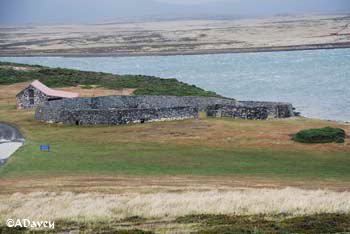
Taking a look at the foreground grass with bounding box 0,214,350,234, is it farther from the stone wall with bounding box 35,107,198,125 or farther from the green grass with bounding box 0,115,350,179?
the stone wall with bounding box 35,107,198,125

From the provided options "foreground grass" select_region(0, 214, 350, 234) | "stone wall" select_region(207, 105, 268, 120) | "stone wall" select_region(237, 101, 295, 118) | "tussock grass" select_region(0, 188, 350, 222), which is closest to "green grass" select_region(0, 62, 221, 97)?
"stone wall" select_region(237, 101, 295, 118)

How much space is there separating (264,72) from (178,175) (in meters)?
57.6

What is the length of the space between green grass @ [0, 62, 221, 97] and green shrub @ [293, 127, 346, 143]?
2532 centimetres

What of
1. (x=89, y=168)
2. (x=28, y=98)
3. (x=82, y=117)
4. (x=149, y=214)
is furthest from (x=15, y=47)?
(x=149, y=214)

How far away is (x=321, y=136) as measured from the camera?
3142 centimetres

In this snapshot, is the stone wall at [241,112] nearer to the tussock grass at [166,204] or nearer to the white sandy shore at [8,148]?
the white sandy shore at [8,148]

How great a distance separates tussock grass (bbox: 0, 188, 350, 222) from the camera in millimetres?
17562

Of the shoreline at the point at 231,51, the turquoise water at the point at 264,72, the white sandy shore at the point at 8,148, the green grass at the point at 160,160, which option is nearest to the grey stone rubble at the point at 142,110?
the green grass at the point at 160,160

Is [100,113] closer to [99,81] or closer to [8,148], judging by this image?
[8,148]

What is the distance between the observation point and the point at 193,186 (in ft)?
74.5

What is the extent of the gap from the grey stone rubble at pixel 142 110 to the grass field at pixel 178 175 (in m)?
0.86

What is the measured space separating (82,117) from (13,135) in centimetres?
413

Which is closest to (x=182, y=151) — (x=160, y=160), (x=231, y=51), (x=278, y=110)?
(x=160, y=160)

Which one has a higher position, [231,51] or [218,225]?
[231,51]
